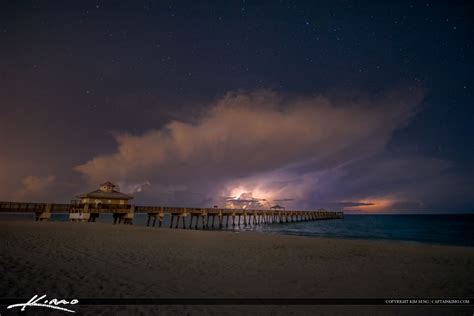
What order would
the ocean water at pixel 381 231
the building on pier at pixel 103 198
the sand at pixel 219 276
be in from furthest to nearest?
the ocean water at pixel 381 231 → the building on pier at pixel 103 198 → the sand at pixel 219 276

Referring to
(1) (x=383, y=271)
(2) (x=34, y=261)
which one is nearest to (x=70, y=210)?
(2) (x=34, y=261)

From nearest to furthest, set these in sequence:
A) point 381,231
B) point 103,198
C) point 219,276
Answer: point 219,276 < point 103,198 < point 381,231

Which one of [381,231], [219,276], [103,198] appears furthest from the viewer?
[381,231]

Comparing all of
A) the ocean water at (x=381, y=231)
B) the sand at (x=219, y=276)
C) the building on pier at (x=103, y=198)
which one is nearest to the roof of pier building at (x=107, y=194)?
the building on pier at (x=103, y=198)

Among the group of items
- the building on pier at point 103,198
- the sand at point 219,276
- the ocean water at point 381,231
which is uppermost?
the building on pier at point 103,198

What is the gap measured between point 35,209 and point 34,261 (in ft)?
91.8

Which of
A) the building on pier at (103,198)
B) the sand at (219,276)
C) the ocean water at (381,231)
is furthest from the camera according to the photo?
the ocean water at (381,231)

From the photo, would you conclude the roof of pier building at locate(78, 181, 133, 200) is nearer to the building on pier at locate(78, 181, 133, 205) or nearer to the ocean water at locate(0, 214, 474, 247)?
the building on pier at locate(78, 181, 133, 205)

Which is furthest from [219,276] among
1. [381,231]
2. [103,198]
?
[381,231]

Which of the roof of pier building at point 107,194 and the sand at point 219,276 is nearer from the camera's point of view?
the sand at point 219,276

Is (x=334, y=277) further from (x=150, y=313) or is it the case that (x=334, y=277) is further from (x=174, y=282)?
(x=150, y=313)

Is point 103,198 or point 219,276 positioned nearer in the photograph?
point 219,276

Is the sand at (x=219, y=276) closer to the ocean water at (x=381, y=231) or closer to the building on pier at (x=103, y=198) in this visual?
the building on pier at (x=103, y=198)

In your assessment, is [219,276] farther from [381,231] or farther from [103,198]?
[381,231]
